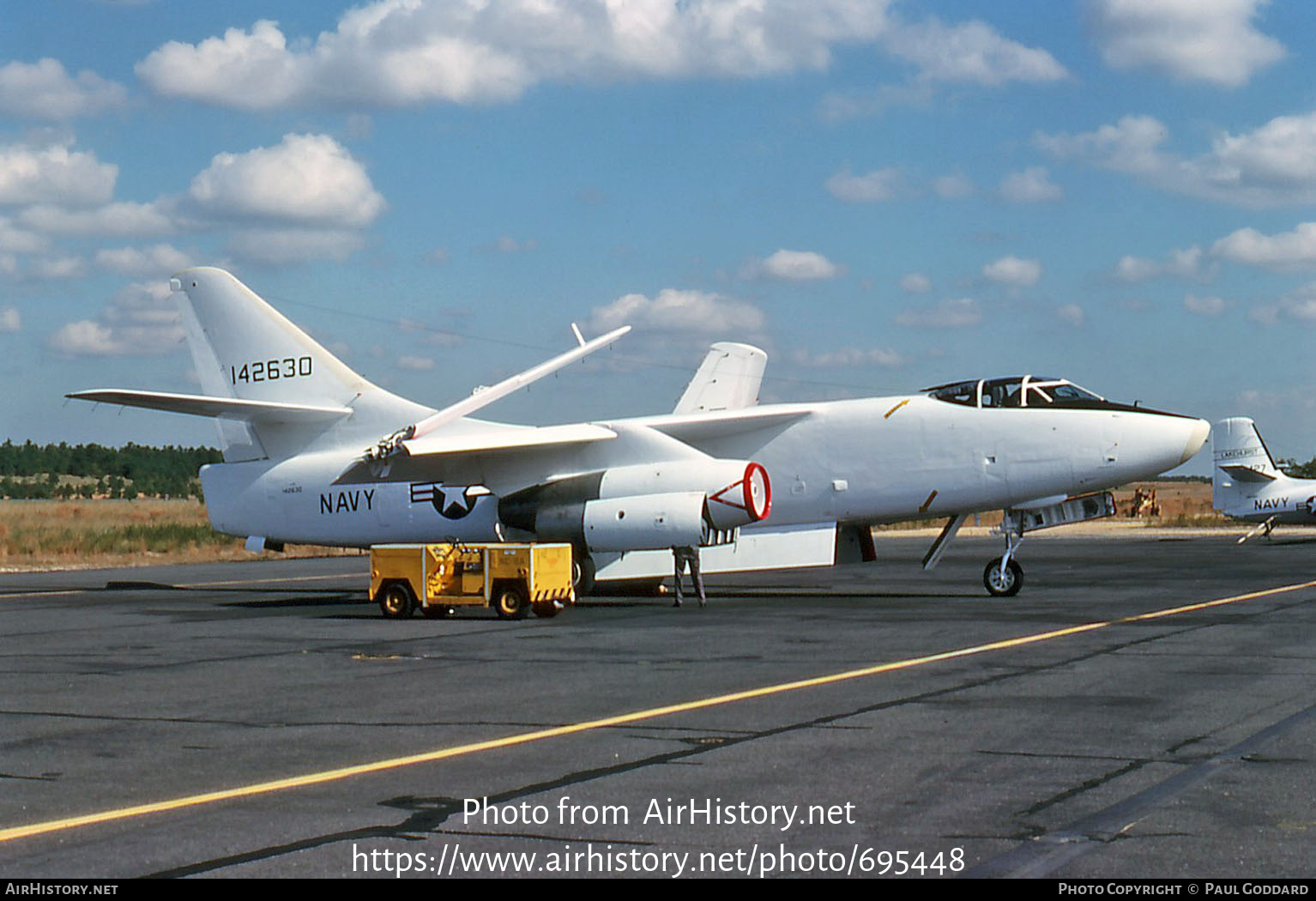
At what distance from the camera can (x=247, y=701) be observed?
11445 mm

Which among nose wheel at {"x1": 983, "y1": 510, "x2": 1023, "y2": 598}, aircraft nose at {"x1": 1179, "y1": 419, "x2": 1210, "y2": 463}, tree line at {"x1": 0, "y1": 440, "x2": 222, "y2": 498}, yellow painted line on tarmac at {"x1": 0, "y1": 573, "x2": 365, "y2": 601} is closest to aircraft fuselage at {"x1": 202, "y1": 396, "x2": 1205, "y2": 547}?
aircraft nose at {"x1": 1179, "y1": 419, "x2": 1210, "y2": 463}

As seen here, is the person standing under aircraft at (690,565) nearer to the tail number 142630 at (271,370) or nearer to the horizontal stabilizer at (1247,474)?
the tail number 142630 at (271,370)

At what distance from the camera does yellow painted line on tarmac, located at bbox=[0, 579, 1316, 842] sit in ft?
22.9

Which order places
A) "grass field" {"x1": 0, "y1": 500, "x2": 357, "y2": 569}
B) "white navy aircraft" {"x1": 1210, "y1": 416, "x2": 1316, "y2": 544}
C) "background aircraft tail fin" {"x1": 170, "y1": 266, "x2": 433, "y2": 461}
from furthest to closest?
1. "white navy aircraft" {"x1": 1210, "y1": 416, "x2": 1316, "y2": 544}
2. "grass field" {"x1": 0, "y1": 500, "x2": 357, "y2": 569}
3. "background aircraft tail fin" {"x1": 170, "y1": 266, "x2": 433, "y2": 461}

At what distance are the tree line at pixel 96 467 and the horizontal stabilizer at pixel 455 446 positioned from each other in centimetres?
14329

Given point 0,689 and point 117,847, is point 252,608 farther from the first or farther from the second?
point 117,847

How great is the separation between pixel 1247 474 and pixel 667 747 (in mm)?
47859

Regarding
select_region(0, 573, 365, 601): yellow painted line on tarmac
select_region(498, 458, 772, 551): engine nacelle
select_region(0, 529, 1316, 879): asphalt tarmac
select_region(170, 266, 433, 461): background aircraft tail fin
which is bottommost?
select_region(0, 529, 1316, 879): asphalt tarmac

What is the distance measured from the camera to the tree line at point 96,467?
164 meters

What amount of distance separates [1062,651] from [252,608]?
1380cm

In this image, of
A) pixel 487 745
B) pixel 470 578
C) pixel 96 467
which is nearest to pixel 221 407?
pixel 470 578

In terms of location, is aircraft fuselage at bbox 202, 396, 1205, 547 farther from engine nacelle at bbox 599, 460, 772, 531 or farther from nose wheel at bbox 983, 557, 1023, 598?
nose wheel at bbox 983, 557, 1023, 598

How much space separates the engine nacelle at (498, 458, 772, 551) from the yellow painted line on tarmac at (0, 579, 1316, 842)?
233 inches
